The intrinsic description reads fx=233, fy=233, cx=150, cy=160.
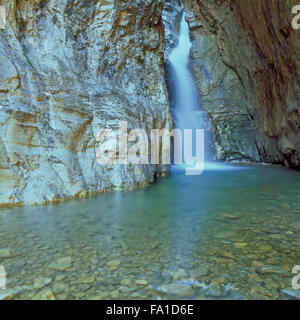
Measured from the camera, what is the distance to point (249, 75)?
12328mm

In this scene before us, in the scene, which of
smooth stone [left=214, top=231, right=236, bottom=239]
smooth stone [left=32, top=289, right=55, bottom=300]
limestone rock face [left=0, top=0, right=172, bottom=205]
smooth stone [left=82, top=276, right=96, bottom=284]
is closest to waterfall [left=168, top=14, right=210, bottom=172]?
limestone rock face [left=0, top=0, right=172, bottom=205]

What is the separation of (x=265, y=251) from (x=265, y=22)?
9.61 metres

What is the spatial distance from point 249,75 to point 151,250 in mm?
12566

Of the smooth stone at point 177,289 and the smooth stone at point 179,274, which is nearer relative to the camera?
the smooth stone at point 177,289

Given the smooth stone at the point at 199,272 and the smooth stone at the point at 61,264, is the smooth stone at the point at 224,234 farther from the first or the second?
the smooth stone at the point at 61,264

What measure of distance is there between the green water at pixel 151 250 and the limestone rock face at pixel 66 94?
86cm

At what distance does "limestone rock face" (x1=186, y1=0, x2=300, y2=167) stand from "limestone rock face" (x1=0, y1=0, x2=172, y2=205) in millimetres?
4743

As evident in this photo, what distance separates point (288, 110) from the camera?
27.8 ft

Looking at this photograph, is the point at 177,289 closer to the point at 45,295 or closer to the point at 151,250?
the point at 151,250

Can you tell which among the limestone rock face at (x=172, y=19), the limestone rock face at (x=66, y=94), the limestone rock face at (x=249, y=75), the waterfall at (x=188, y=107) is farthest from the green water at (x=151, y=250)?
the limestone rock face at (x=172, y=19)

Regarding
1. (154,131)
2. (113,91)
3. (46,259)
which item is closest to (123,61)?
(113,91)

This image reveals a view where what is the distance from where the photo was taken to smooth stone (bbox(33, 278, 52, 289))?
1643 millimetres

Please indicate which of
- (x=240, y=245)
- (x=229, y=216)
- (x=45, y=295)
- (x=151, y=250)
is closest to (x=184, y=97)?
(x=229, y=216)

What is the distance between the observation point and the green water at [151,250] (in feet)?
5.31
